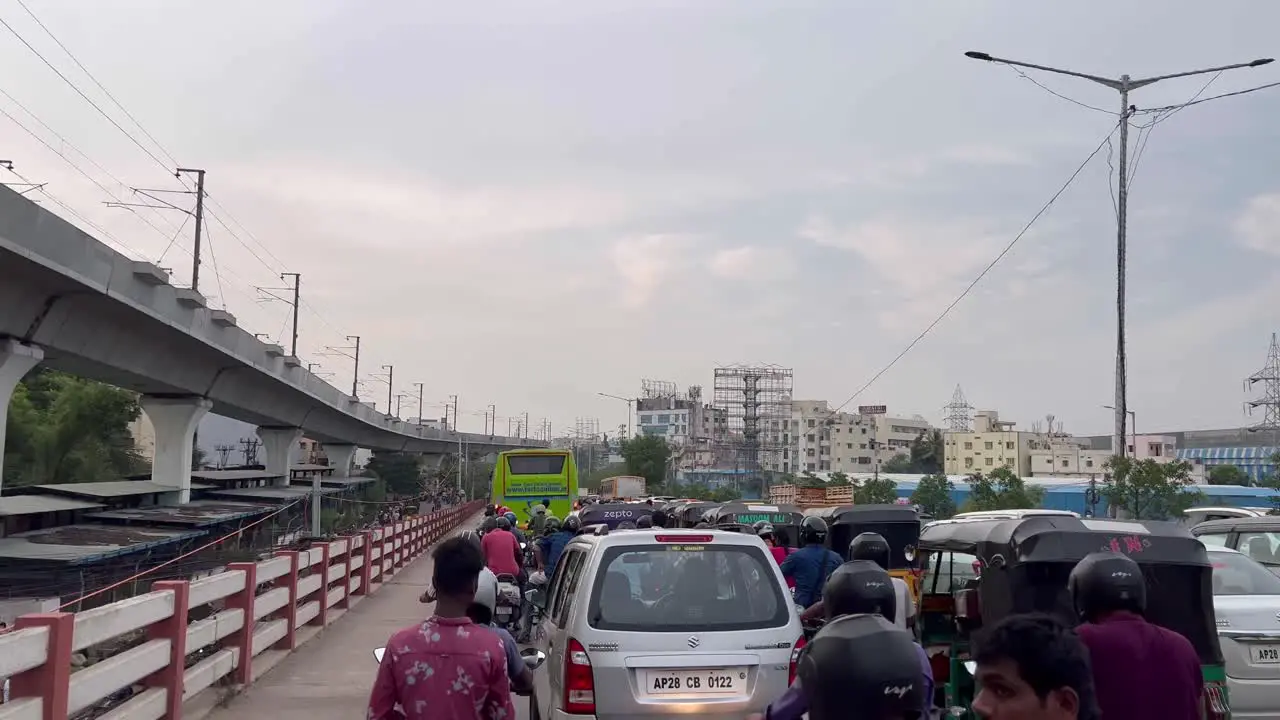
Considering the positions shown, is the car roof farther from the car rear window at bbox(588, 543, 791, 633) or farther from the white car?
the car rear window at bbox(588, 543, 791, 633)

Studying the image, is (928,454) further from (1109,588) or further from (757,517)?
(1109,588)

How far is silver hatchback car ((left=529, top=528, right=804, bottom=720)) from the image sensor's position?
6.85 meters

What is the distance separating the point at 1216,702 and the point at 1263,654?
299 centimetres

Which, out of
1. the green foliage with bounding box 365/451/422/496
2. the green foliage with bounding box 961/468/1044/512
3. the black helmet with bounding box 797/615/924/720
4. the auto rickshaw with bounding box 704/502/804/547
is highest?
the black helmet with bounding box 797/615/924/720

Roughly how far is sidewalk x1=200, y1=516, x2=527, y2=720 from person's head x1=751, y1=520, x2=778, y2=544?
125 inches

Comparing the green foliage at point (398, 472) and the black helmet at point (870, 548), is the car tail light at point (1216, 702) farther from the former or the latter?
the green foliage at point (398, 472)

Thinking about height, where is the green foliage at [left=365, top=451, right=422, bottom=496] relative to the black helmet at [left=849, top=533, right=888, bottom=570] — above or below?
below

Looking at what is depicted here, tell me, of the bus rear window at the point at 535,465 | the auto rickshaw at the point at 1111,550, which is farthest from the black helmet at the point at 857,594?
the bus rear window at the point at 535,465

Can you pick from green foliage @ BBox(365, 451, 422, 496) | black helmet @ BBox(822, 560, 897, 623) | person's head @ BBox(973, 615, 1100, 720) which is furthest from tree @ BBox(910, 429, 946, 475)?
person's head @ BBox(973, 615, 1100, 720)

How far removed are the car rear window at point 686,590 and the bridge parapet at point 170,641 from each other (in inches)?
109

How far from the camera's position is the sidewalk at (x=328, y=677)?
1020cm

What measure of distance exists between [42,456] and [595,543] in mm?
63090

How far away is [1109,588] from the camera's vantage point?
15.4 ft

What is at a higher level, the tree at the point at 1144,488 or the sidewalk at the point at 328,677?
the tree at the point at 1144,488
